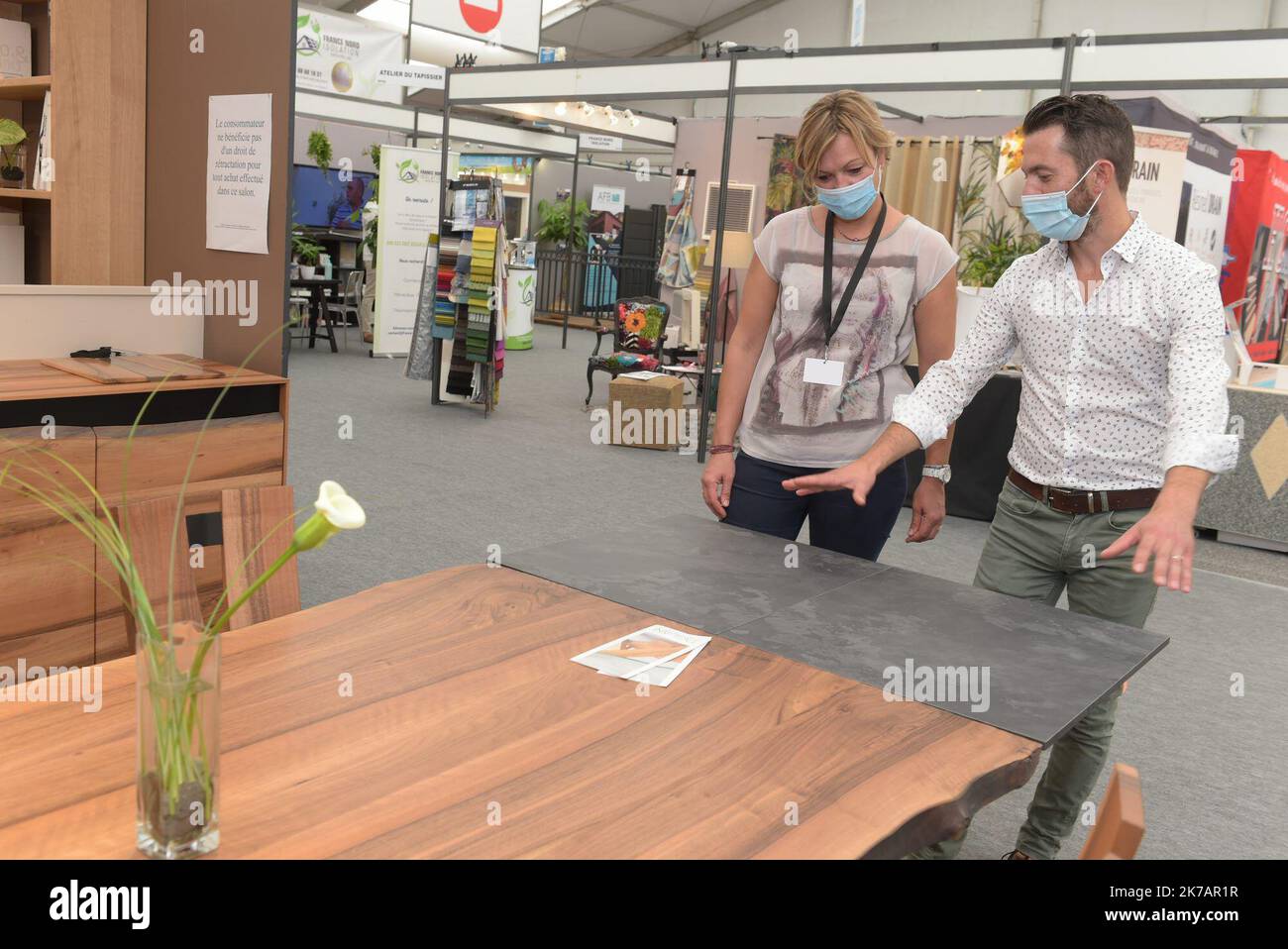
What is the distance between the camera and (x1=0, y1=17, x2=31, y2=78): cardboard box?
3711mm

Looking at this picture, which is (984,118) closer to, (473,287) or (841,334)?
(473,287)

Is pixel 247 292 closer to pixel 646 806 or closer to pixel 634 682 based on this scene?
pixel 634 682

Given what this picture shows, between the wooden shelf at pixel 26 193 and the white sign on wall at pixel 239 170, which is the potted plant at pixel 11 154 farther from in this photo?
the white sign on wall at pixel 239 170

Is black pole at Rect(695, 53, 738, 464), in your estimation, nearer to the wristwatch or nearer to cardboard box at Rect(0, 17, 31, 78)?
cardboard box at Rect(0, 17, 31, 78)

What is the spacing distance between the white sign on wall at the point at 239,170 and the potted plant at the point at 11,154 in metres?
0.81

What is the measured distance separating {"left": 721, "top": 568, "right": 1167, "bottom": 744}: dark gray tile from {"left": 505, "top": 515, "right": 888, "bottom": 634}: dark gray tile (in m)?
0.06

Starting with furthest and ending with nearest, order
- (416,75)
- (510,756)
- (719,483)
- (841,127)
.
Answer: (416,75) → (719,483) → (841,127) → (510,756)

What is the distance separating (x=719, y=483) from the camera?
2562mm

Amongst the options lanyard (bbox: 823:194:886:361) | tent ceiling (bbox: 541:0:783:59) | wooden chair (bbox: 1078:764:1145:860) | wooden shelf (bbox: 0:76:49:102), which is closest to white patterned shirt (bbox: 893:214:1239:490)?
lanyard (bbox: 823:194:886:361)

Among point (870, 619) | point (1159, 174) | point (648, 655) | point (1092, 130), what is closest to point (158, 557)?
point (648, 655)

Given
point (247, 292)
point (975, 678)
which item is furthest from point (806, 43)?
point (975, 678)

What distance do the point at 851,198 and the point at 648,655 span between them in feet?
3.95

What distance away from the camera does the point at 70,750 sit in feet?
4.06

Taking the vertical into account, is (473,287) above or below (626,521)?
above
